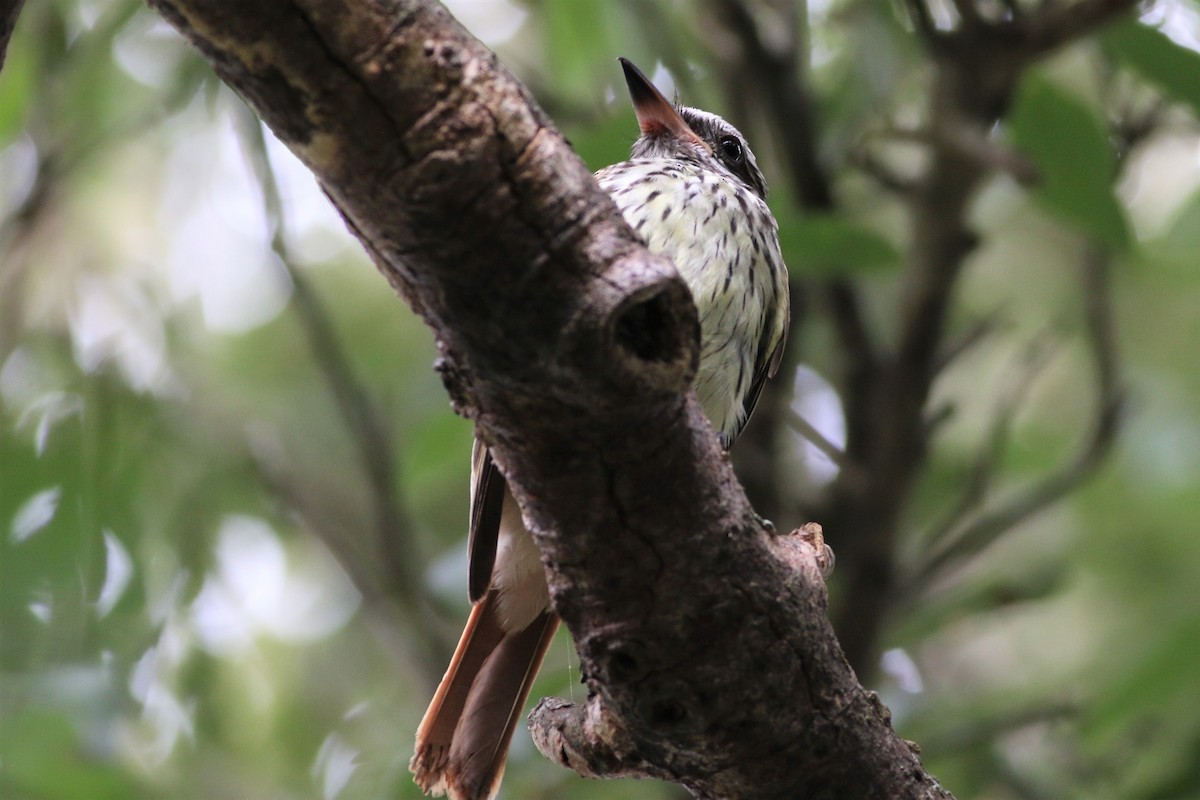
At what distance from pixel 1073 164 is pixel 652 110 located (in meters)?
1.11

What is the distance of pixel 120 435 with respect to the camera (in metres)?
3.38

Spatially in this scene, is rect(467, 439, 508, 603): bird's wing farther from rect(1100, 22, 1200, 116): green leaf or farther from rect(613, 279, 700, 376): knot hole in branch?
rect(1100, 22, 1200, 116): green leaf

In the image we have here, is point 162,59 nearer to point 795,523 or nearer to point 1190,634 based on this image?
point 795,523

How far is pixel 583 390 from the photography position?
1.40 meters

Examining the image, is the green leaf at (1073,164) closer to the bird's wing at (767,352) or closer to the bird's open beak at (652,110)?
the bird's wing at (767,352)

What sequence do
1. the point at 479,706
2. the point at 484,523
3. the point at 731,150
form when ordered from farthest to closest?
1. the point at 731,150
2. the point at 479,706
3. the point at 484,523

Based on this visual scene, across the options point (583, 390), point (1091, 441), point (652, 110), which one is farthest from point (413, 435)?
point (583, 390)

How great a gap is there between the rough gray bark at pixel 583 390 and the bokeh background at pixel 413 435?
4.06ft

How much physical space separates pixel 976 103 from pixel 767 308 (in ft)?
2.37

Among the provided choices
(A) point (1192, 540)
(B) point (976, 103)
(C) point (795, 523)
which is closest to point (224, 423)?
(C) point (795, 523)

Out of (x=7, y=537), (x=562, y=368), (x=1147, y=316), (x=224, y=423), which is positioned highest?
(x=1147, y=316)

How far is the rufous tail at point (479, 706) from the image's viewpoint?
2.43 meters

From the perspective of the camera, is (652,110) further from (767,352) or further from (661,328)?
(661,328)

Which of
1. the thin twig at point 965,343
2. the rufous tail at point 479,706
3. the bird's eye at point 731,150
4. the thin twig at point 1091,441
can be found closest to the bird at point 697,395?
the rufous tail at point 479,706
